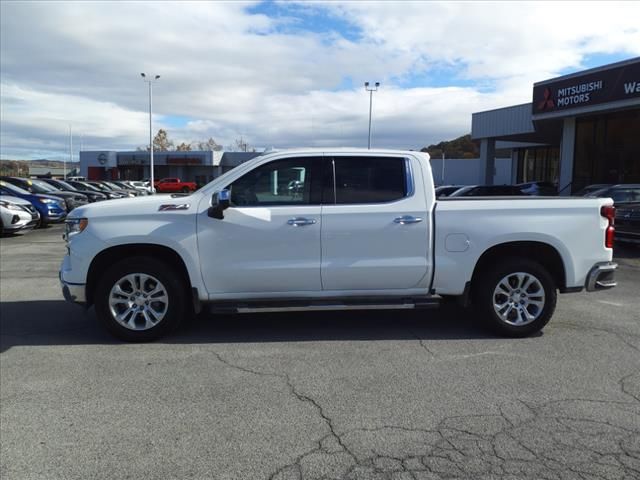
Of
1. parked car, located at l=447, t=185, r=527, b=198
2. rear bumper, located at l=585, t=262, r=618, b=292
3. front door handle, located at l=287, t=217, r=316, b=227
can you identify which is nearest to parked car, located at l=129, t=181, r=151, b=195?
parked car, located at l=447, t=185, r=527, b=198

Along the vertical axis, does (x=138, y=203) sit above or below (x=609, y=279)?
above

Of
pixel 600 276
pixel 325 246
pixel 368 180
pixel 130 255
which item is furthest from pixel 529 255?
pixel 130 255

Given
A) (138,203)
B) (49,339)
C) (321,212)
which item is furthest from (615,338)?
(49,339)

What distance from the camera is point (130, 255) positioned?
580cm

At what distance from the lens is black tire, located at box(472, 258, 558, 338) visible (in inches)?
230

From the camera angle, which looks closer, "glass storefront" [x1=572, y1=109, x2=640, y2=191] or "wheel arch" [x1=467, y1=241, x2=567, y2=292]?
"wheel arch" [x1=467, y1=241, x2=567, y2=292]

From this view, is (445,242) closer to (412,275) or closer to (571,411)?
(412,275)

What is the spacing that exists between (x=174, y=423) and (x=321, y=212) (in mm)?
2582

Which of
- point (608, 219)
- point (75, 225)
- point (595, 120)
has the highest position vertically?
point (595, 120)

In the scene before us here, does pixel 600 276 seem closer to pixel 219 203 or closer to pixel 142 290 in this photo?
pixel 219 203

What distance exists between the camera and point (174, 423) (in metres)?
3.89

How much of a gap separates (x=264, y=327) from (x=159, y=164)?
2850 inches

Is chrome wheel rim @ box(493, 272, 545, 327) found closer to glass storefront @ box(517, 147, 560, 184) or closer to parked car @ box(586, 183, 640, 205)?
parked car @ box(586, 183, 640, 205)

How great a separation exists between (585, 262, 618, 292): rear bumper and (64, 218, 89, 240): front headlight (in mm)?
5293
